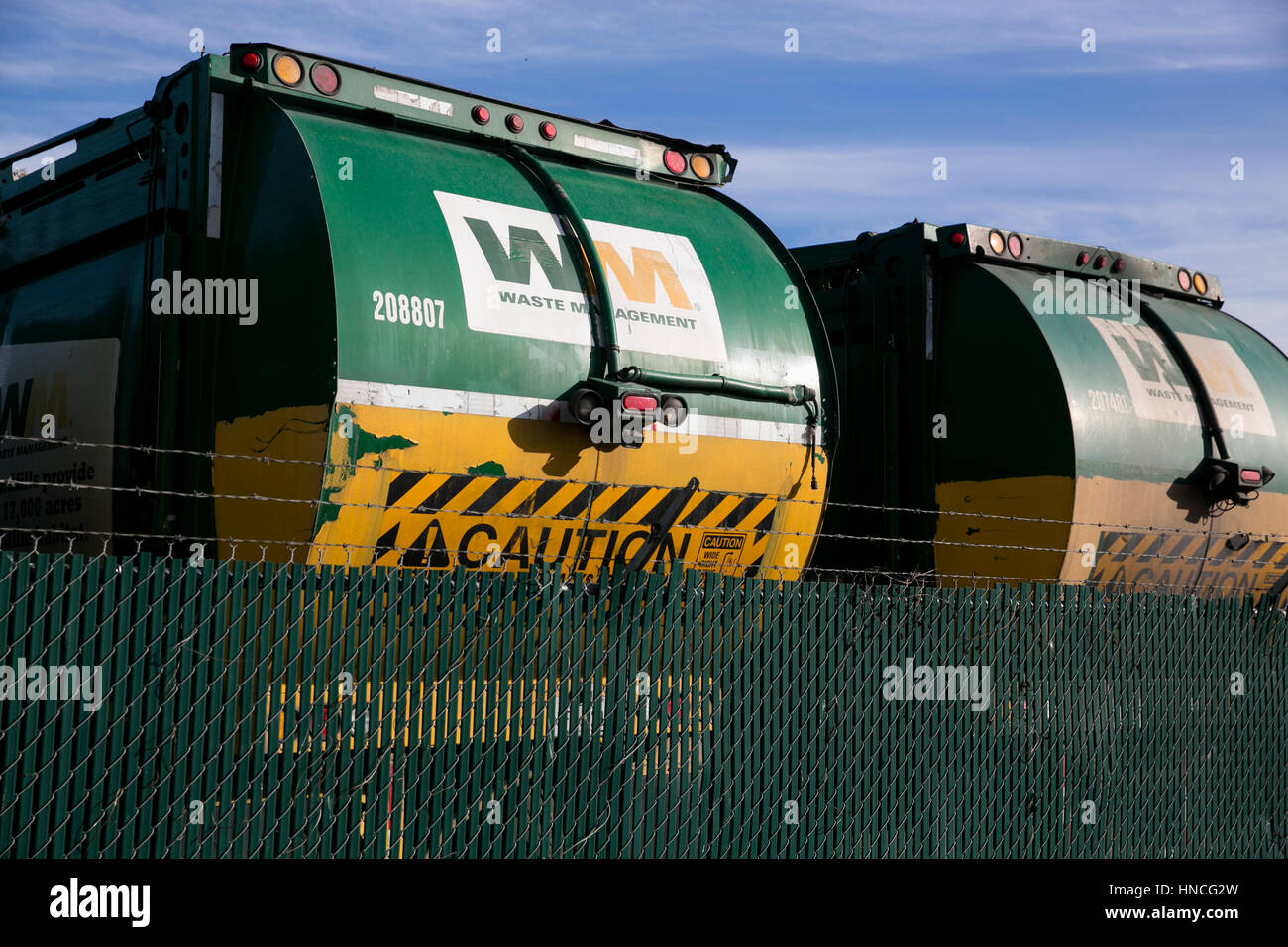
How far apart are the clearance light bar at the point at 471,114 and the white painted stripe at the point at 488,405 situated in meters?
1.50

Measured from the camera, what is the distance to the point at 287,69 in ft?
20.4

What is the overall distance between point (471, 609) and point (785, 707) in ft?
4.79

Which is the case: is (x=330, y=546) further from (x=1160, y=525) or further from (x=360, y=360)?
(x=1160, y=525)

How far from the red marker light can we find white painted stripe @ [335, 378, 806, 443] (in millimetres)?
175

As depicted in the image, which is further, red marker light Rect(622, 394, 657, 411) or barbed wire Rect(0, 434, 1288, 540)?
red marker light Rect(622, 394, 657, 411)

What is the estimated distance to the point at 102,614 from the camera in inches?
173

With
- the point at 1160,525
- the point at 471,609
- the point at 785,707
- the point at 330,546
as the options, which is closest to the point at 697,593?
the point at 785,707
